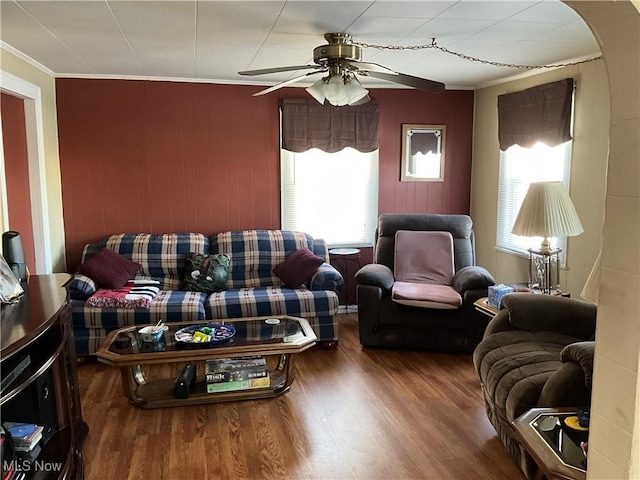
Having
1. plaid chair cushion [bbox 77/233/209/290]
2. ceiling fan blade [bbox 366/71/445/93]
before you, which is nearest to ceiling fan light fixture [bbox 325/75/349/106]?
ceiling fan blade [bbox 366/71/445/93]

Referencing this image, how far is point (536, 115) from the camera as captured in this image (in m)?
4.24

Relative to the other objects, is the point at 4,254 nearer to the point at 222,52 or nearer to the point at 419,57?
the point at 222,52

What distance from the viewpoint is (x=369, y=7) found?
8.46 ft

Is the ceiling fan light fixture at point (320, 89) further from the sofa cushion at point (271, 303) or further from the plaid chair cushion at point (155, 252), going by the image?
the plaid chair cushion at point (155, 252)

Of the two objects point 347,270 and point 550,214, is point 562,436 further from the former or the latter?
point 347,270

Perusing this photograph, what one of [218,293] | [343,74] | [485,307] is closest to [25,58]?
[218,293]

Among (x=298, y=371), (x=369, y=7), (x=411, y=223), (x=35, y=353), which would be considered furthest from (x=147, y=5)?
(x=411, y=223)

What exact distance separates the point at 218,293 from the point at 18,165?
1856 millimetres

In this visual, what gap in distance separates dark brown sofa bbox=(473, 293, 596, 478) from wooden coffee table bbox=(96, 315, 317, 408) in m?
1.09

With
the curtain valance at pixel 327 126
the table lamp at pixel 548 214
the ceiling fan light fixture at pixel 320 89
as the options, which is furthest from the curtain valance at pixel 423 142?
the ceiling fan light fixture at pixel 320 89

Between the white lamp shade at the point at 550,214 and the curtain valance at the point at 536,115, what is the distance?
674 millimetres

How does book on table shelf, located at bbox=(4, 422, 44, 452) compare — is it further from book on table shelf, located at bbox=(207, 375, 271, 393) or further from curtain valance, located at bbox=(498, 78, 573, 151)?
curtain valance, located at bbox=(498, 78, 573, 151)

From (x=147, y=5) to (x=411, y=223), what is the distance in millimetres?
2952

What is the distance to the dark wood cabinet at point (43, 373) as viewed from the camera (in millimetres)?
1812
